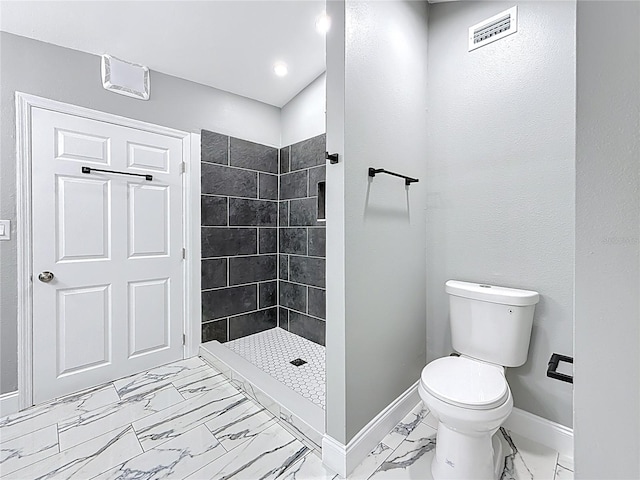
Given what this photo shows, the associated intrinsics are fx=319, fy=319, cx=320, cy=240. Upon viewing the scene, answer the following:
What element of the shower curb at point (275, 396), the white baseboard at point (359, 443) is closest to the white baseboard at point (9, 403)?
the shower curb at point (275, 396)

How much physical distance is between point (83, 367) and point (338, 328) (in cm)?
191

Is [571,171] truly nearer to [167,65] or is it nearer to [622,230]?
[622,230]

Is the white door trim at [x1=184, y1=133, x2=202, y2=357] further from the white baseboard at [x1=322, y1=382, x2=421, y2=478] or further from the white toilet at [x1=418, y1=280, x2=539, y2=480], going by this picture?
the white toilet at [x1=418, y1=280, x2=539, y2=480]

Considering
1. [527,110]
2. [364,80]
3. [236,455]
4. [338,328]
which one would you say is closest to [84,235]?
[236,455]

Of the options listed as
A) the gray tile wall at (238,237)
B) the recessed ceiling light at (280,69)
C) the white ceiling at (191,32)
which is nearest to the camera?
the white ceiling at (191,32)

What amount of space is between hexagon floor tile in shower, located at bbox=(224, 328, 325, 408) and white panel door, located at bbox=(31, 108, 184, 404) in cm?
60

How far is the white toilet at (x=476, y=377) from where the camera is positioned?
1294 mm

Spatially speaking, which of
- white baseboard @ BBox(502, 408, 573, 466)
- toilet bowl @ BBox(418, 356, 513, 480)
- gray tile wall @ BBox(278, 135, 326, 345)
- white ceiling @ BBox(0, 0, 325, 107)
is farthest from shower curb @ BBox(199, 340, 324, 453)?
white ceiling @ BBox(0, 0, 325, 107)

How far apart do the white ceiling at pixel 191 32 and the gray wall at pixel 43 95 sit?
82 millimetres

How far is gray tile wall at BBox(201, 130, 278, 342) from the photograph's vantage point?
277cm

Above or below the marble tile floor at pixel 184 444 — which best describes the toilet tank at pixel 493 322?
above

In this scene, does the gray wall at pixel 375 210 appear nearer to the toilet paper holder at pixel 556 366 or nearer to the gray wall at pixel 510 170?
the gray wall at pixel 510 170

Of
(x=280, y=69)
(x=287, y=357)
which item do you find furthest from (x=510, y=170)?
(x=287, y=357)

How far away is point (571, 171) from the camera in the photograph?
1.54 metres
